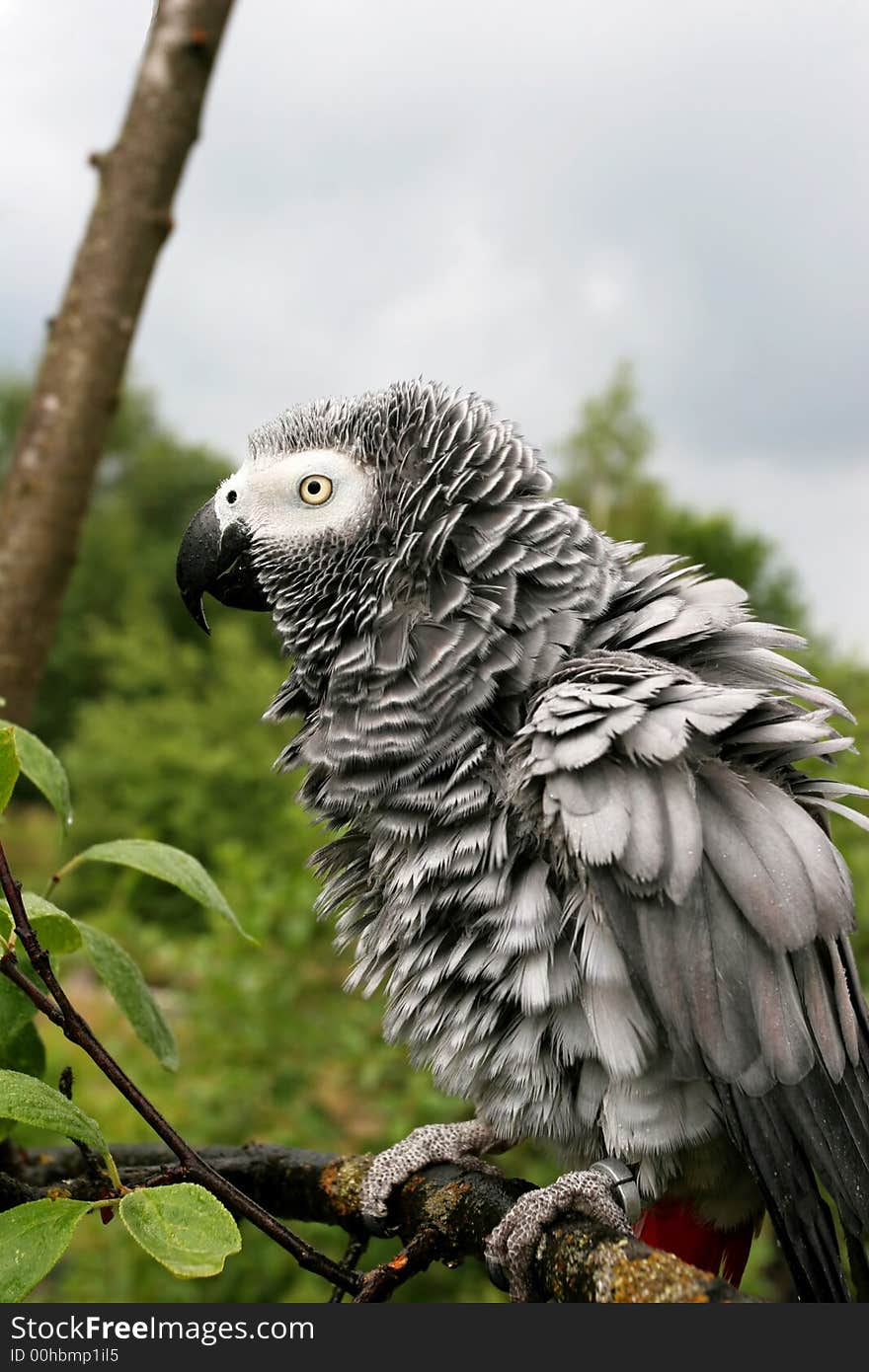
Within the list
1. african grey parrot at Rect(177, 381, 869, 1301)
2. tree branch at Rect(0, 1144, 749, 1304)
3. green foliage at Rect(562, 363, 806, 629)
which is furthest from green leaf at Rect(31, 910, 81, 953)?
green foliage at Rect(562, 363, 806, 629)

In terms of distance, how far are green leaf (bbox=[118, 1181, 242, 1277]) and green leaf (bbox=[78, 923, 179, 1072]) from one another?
0.29 metres

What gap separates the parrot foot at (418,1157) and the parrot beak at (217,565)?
0.70m

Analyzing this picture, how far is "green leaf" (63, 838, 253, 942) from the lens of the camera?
39.7 inches

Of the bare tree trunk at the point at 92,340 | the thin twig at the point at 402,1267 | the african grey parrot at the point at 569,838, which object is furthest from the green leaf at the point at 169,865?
the bare tree trunk at the point at 92,340

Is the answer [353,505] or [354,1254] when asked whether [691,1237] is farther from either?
[353,505]

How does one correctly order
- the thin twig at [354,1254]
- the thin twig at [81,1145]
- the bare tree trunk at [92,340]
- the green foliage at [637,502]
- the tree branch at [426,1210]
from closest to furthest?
the tree branch at [426,1210] < the thin twig at [81,1145] < the thin twig at [354,1254] < the bare tree trunk at [92,340] < the green foliage at [637,502]

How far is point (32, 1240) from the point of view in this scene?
2.45 ft

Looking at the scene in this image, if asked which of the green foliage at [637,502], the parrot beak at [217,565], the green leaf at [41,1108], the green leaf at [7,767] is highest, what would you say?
the green foliage at [637,502]

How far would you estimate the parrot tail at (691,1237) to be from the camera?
47.8 inches

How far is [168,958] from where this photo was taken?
9.80 feet

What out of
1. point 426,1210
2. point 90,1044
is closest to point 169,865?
point 90,1044

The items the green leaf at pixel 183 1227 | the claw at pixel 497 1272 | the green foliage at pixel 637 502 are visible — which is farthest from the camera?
the green foliage at pixel 637 502

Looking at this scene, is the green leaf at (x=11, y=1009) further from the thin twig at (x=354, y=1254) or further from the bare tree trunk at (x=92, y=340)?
the bare tree trunk at (x=92, y=340)

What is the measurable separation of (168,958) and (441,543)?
2114 mm
